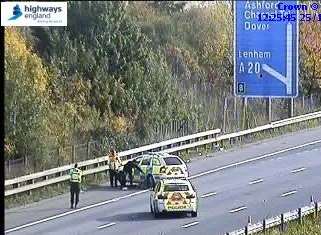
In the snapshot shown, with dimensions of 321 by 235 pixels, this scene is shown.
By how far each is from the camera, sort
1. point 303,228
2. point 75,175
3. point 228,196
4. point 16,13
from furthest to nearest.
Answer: point 228,196, point 303,228, point 75,175, point 16,13

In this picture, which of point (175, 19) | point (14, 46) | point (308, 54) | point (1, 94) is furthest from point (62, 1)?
point (308, 54)

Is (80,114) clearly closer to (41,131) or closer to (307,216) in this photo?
(41,131)

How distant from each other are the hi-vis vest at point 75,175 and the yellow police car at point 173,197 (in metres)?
0.34

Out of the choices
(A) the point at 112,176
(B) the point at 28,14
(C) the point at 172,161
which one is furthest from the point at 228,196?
(B) the point at 28,14

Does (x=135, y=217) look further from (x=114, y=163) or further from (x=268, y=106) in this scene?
(x=268, y=106)

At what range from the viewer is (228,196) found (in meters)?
3.96

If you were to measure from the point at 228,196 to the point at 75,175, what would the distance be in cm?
73

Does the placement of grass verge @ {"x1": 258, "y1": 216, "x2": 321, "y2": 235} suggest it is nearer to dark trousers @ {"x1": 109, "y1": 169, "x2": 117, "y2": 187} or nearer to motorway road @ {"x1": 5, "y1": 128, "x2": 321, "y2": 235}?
motorway road @ {"x1": 5, "y1": 128, "x2": 321, "y2": 235}

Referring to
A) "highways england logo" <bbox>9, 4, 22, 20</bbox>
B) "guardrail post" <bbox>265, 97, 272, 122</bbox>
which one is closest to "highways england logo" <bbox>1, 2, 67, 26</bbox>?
"highways england logo" <bbox>9, 4, 22, 20</bbox>

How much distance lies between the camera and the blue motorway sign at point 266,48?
3678 millimetres

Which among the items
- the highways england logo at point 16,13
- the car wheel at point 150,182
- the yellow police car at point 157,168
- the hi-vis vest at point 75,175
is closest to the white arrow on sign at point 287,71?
the yellow police car at point 157,168

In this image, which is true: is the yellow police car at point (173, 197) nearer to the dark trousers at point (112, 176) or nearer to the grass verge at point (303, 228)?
the dark trousers at point (112, 176)

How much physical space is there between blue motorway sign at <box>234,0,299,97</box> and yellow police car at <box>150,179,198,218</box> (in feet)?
1.58

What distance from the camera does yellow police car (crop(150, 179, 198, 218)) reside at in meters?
3.74
